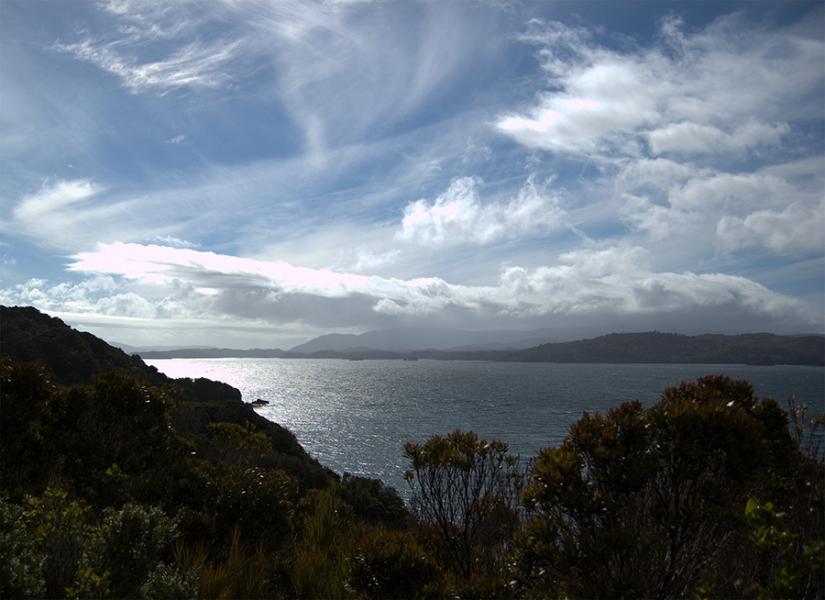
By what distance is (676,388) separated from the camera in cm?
484

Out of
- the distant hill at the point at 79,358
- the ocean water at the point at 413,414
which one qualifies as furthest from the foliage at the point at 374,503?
the ocean water at the point at 413,414

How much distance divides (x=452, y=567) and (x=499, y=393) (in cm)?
10100

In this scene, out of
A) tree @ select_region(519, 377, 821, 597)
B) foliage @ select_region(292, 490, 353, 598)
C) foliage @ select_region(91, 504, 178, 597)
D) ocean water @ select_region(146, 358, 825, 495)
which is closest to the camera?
tree @ select_region(519, 377, 821, 597)

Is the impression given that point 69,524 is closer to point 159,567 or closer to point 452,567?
point 159,567

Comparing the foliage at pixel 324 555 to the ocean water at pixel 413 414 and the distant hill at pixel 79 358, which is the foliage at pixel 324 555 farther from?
the distant hill at pixel 79 358

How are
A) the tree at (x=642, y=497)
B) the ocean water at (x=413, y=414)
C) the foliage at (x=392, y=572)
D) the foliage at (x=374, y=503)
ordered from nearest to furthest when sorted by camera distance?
the tree at (x=642, y=497)
the foliage at (x=392, y=572)
the foliage at (x=374, y=503)
the ocean water at (x=413, y=414)

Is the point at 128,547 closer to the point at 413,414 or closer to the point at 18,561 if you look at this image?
the point at 18,561

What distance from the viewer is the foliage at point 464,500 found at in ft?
17.9

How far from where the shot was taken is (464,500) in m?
5.92

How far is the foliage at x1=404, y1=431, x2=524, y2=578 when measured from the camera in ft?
17.9

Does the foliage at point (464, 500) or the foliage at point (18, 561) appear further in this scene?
the foliage at point (464, 500)

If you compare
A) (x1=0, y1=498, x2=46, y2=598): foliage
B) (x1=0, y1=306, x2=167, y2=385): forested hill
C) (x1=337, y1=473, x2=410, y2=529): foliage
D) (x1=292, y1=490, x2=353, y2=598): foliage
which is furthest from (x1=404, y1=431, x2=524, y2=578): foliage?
(x1=0, y1=306, x2=167, y2=385): forested hill

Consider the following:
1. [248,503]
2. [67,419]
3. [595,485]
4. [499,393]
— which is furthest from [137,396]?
[499,393]

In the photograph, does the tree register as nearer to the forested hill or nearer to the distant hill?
the distant hill
